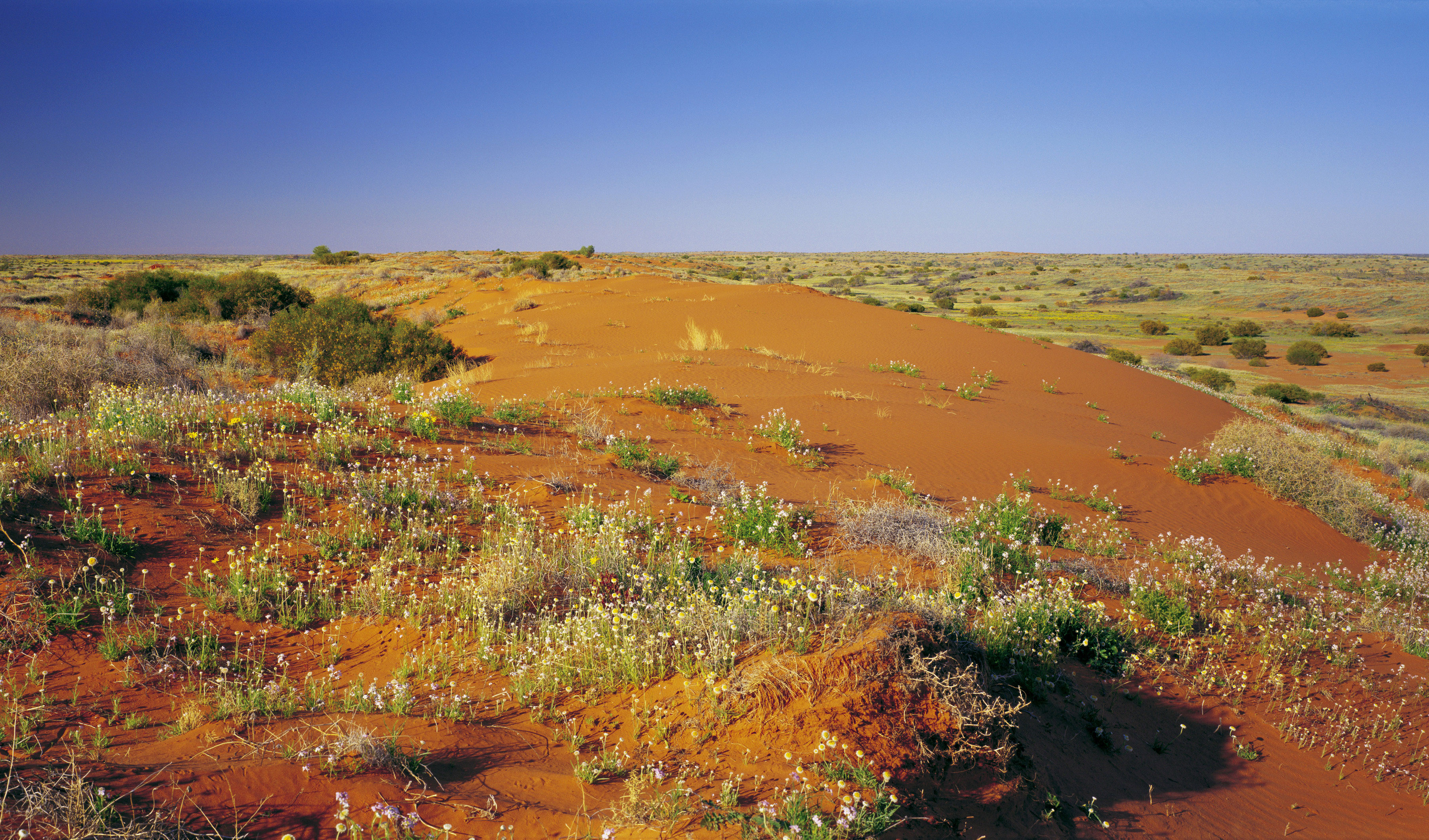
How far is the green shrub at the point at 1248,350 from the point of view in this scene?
115ft

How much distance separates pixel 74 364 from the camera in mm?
8836

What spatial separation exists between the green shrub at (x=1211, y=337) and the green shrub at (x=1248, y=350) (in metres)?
0.85

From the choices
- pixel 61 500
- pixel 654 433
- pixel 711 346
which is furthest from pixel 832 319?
pixel 61 500

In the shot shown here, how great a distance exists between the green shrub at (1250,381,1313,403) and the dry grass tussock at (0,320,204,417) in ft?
103

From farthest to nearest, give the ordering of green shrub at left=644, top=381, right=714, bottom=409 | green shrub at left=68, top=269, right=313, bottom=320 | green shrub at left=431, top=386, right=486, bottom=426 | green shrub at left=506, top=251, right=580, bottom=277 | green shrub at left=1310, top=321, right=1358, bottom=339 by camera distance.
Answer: green shrub at left=506, top=251, right=580, bottom=277, green shrub at left=1310, top=321, right=1358, bottom=339, green shrub at left=68, top=269, right=313, bottom=320, green shrub at left=644, top=381, right=714, bottom=409, green shrub at left=431, top=386, right=486, bottom=426

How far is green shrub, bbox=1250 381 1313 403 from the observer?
83.6 feet

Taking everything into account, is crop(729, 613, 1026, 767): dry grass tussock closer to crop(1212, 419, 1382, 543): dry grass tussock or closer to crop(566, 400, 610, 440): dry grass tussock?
crop(566, 400, 610, 440): dry grass tussock

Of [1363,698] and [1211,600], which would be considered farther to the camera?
[1211,600]

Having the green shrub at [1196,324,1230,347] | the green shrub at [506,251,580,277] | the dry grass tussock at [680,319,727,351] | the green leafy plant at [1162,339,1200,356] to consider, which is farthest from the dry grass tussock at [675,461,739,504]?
the green shrub at [1196,324,1230,347]

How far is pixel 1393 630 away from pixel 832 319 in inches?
727

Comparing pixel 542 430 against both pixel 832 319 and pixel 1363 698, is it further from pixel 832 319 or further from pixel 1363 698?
pixel 832 319

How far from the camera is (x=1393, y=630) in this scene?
6.24 metres

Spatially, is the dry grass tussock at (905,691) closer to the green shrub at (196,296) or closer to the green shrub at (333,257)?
the green shrub at (196,296)

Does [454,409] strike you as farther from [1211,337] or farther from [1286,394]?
[1211,337]
